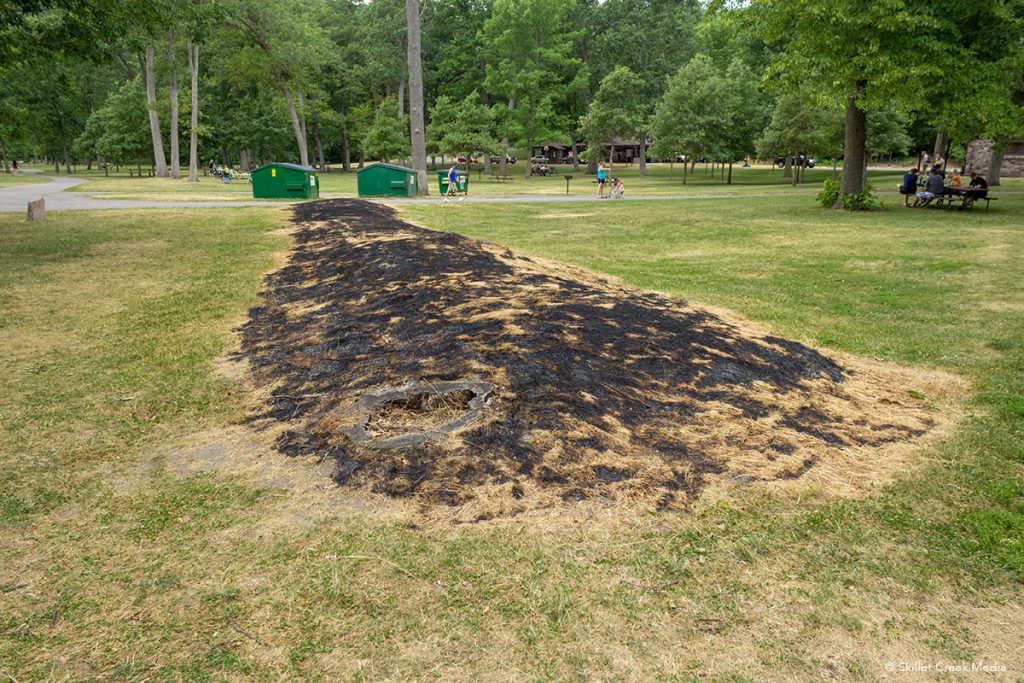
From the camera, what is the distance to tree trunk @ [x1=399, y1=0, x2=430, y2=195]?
27906 millimetres

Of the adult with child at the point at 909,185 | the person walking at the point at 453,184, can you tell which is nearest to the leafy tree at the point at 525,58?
the person walking at the point at 453,184

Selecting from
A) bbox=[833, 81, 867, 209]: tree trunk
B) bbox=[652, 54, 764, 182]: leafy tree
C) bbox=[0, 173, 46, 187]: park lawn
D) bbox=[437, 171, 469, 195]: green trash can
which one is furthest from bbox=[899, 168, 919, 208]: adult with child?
bbox=[0, 173, 46, 187]: park lawn

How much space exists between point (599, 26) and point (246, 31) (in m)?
33.7

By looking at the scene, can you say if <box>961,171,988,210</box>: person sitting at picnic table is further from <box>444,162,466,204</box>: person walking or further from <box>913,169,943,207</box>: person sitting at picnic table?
<box>444,162,466,204</box>: person walking

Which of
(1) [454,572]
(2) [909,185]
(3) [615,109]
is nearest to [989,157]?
(3) [615,109]

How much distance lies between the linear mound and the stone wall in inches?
1886

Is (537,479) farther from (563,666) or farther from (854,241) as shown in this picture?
(854,241)

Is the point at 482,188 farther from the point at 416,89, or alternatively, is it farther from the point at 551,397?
the point at 551,397

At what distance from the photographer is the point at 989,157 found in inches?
1725

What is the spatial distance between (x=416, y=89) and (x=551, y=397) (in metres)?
27.1

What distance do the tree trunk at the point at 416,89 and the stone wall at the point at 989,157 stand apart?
36851 mm

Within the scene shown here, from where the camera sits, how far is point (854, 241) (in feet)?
49.6

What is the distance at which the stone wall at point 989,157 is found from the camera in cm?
4406

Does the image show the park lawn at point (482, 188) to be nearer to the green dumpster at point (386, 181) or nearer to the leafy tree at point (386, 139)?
the green dumpster at point (386, 181)
